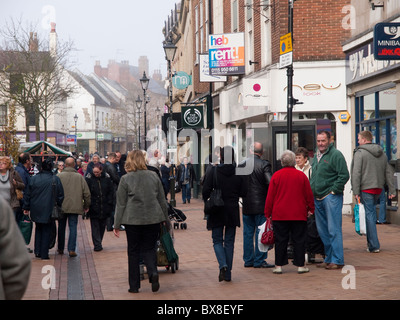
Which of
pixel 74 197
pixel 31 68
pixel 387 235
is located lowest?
pixel 387 235

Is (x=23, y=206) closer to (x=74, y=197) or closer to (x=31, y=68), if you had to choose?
(x=74, y=197)

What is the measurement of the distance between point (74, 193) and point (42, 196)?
746mm

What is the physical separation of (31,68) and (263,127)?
36.9 m

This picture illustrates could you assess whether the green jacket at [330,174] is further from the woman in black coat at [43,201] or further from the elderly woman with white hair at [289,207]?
the woman in black coat at [43,201]

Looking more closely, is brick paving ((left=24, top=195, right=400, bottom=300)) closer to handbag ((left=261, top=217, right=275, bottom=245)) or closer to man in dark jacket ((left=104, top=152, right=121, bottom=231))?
handbag ((left=261, top=217, right=275, bottom=245))

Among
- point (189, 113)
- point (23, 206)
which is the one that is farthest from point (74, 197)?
point (189, 113)

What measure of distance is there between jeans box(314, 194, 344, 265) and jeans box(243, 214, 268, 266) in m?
0.91

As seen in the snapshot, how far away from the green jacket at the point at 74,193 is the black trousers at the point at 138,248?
4.67 metres

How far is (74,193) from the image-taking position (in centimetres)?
1384

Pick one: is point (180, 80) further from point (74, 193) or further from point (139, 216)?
point (139, 216)

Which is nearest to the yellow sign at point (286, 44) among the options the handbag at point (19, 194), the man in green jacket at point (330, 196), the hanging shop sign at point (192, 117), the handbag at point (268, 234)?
the man in green jacket at point (330, 196)

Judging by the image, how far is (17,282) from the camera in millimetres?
3584

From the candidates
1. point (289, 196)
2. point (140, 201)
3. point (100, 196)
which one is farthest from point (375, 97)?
point (140, 201)
